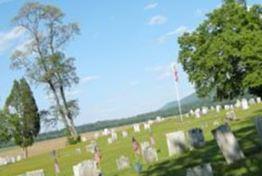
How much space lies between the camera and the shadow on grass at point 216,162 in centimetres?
1609

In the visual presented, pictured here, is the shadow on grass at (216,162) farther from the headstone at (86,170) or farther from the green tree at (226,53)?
the green tree at (226,53)

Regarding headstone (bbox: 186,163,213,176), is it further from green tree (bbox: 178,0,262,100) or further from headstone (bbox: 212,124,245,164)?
green tree (bbox: 178,0,262,100)

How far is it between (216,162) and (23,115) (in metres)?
67.3

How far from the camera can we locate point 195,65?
2480 inches

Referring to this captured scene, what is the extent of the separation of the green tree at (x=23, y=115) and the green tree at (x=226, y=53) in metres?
27.4

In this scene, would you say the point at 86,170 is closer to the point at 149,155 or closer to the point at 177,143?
the point at 149,155

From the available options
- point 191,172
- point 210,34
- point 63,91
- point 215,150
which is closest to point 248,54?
point 210,34

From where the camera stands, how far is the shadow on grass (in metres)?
16.1

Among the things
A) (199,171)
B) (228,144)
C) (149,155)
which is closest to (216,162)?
(228,144)

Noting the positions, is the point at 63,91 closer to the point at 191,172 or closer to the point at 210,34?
the point at 210,34

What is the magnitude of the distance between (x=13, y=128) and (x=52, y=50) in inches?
583

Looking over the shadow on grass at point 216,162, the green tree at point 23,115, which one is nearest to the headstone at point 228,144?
the shadow on grass at point 216,162

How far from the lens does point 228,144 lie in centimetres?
1748

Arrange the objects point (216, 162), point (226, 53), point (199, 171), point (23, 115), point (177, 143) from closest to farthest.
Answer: point (199, 171) → point (216, 162) → point (177, 143) → point (226, 53) → point (23, 115)
